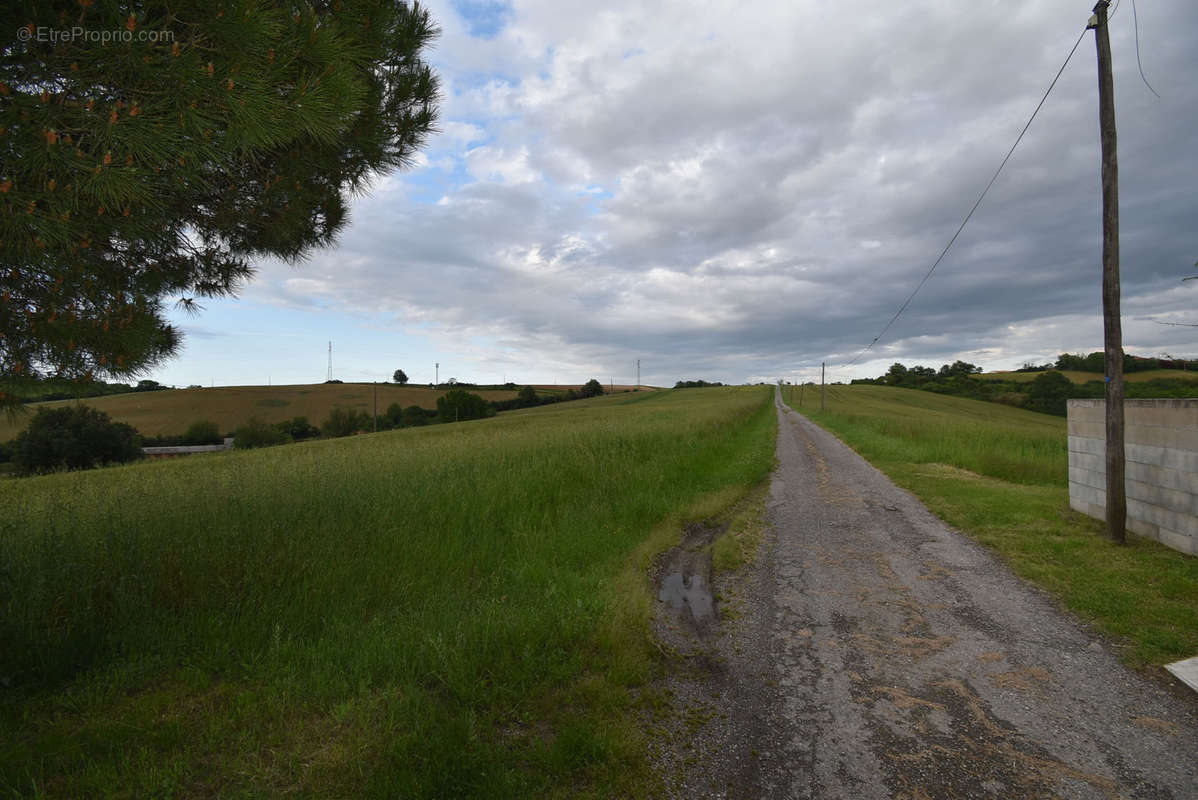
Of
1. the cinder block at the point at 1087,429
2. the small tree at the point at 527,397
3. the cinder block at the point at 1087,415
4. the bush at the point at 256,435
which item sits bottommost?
the bush at the point at 256,435

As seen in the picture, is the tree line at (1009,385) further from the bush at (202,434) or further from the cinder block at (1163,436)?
the bush at (202,434)

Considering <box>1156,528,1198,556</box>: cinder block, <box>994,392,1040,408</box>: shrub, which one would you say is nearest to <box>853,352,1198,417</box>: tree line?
<box>994,392,1040,408</box>: shrub

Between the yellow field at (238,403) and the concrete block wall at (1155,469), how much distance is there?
192 feet

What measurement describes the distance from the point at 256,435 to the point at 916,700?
6034 cm

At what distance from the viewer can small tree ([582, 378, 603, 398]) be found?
107331 millimetres

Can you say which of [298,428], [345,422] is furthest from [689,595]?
[345,422]

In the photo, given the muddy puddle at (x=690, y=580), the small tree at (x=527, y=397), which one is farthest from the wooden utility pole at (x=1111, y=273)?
the small tree at (x=527, y=397)

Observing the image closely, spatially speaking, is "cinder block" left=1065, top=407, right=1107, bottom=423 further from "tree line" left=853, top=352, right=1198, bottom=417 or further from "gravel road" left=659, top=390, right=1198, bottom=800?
"tree line" left=853, top=352, right=1198, bottom=417

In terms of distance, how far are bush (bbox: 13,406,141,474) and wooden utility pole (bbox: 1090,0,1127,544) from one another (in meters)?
45.3

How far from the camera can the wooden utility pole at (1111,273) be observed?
22.3 ft

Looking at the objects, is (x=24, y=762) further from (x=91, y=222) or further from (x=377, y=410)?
(x=377, y=410)

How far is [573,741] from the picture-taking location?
2.88 metres

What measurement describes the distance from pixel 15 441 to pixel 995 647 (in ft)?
165

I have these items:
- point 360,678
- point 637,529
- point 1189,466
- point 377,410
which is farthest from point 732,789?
point 377,410
